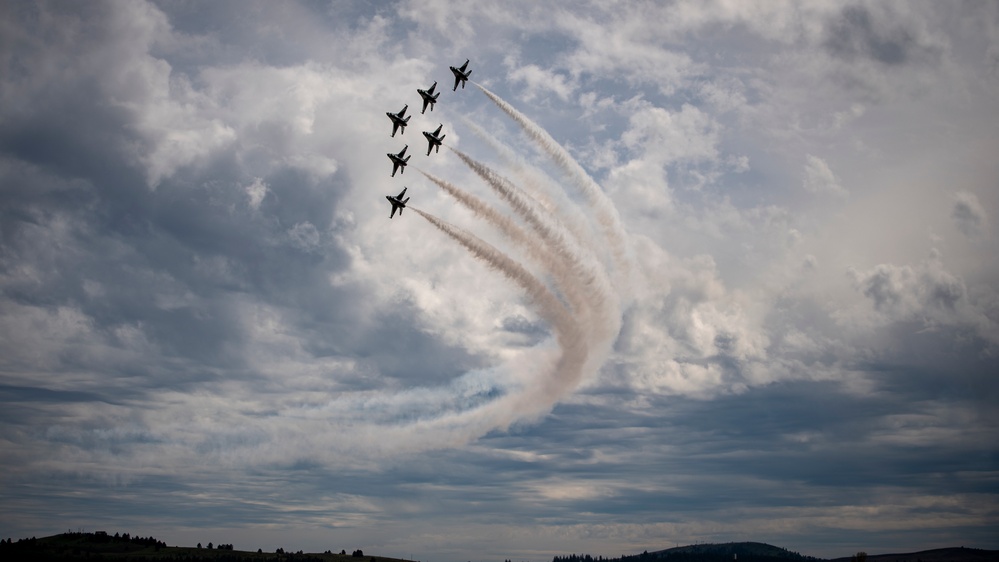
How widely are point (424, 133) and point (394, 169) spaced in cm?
1059

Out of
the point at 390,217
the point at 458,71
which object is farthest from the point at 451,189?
the point at 458,71

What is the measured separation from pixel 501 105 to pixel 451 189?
19.1 meters

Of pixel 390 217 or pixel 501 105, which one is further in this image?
pixel 390 217

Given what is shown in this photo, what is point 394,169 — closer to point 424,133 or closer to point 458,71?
point 424,133

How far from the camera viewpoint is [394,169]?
16162cm

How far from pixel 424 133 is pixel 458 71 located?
14646 millimetres

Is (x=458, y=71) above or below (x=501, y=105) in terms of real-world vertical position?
above

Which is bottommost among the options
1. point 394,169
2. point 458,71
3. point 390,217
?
point 390,217

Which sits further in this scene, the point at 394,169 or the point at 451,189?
the point at 394,169

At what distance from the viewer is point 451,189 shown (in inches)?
5851

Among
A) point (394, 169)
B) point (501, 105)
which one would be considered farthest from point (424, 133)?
point (501, 105)

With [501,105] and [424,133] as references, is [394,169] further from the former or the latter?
[501,105]

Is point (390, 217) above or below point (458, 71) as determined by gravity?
below

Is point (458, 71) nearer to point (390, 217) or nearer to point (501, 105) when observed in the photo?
point (501, 105)
